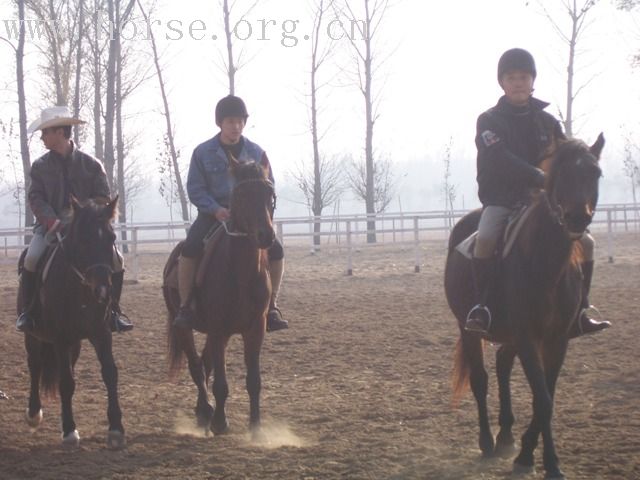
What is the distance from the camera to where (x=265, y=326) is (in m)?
7.95

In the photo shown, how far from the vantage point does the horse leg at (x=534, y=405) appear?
5.76m

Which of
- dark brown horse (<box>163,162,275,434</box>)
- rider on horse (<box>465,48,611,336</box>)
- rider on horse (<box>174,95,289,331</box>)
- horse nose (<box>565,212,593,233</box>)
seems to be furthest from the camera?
rider on horse (<box>174,95,289,331</box>)

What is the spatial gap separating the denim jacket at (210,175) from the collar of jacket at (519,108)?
233cm

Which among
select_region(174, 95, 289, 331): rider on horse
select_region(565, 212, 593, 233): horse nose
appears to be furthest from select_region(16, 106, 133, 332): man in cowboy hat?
select_region(565, 212, 593, 233): horse nose

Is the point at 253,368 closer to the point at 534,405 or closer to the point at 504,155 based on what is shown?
the point at 534,405

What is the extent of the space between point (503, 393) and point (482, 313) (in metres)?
0.85

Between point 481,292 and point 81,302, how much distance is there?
3.12 meters

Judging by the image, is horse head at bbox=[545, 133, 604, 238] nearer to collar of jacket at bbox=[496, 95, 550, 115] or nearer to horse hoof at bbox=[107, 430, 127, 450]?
collar of jacket at bbox=[496, 95, 550, 115]

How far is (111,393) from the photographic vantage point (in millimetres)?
7223

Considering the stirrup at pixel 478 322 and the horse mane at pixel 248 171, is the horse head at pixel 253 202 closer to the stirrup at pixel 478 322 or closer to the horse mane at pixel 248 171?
the horse mane at pixel 248 171

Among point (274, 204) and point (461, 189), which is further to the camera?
point (461, 189)

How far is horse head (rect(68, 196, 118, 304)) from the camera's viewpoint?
269 inches

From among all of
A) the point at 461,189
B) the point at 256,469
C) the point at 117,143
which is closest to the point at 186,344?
the point at 256,469

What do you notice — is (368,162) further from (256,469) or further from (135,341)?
(256,469)
